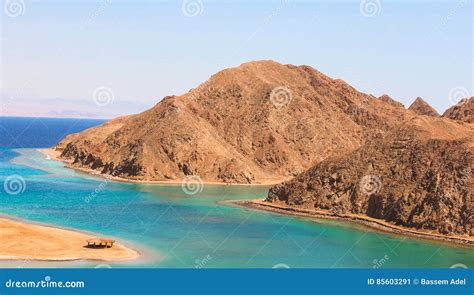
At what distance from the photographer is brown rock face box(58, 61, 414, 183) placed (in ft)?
438

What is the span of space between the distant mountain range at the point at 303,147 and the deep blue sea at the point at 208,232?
777cm

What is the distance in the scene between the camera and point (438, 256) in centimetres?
6331

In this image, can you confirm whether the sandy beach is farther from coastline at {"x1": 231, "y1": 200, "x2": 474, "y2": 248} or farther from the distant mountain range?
the distant mountain range

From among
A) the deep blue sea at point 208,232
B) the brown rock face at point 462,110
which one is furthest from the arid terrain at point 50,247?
the brown rock face at point 462,110

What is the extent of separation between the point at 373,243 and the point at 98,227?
3034cm

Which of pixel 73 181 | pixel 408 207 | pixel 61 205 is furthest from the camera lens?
pixel 73 181

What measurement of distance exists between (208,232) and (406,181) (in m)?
30.0

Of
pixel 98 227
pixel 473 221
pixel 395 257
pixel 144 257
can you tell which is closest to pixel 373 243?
pixel 395 257

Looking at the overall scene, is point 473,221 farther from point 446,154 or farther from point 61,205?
point 61,205

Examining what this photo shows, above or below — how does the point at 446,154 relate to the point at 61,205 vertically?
above

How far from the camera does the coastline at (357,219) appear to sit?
71750mm

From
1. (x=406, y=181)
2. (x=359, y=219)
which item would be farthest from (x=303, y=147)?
(x=359, y=219)

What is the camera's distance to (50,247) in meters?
58.5

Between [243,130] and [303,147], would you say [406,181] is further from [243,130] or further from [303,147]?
[243,130]
